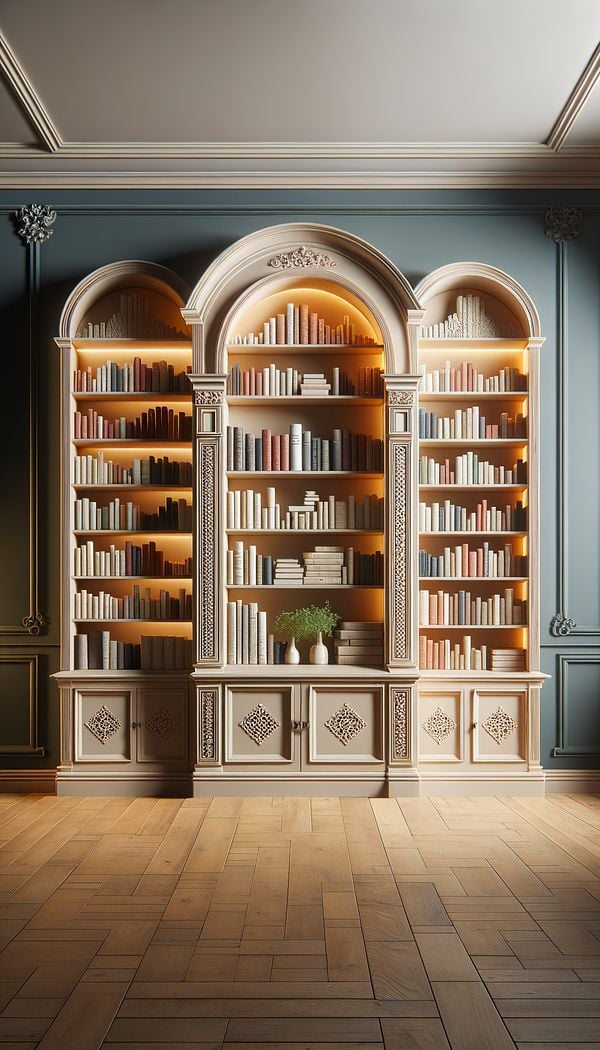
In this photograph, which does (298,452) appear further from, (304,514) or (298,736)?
(298,736)

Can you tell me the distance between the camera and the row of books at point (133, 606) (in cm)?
574

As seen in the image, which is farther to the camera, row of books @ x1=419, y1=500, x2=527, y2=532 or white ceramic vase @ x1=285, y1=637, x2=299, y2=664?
row of books @ x1=419, y1=500, x2=527, y2=532

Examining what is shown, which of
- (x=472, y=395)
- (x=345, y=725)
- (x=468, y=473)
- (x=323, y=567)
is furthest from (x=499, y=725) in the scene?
(x=472, y=395)

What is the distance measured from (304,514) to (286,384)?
3.04ft

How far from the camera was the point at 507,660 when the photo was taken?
18.9 ft

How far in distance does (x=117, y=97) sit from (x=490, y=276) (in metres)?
2.71

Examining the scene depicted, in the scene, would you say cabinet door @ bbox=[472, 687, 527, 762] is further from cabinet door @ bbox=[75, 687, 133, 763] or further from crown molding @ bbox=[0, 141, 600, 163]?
crown molding @ bbox=[0, 141, 600, 163]

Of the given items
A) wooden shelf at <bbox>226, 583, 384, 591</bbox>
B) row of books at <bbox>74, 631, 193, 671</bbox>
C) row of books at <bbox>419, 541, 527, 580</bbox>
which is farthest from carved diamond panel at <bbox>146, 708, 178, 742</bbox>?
row of books at <bbox>419, 541, 527, 580</bbox>

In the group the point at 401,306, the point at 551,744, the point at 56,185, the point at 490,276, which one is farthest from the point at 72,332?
the point at 551,744

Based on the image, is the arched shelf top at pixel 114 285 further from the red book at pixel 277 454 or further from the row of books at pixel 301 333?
the red book at pixel 277 454

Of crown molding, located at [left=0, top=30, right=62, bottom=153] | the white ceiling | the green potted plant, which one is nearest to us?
the white ceiling

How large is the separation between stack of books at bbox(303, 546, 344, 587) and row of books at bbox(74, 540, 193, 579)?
82 cm

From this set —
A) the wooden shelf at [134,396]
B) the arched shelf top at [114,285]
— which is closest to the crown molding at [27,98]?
the arched shelf top at [114,285]

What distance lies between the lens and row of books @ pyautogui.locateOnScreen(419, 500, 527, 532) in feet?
19.0
